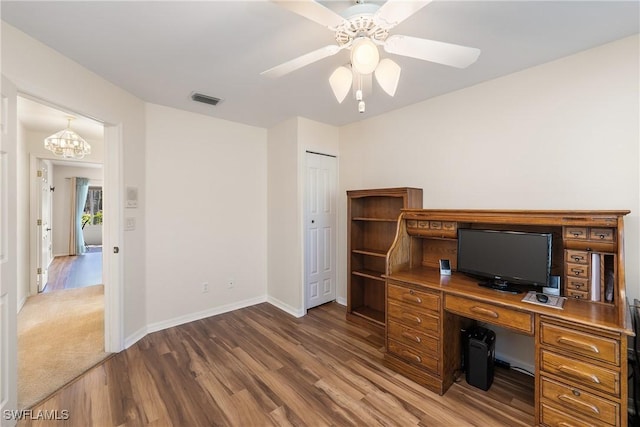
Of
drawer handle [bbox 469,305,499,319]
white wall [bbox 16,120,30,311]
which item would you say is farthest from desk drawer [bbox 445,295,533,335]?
white wall [bbox 16,120,30,311]

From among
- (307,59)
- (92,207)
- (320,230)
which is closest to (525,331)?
(307,59)

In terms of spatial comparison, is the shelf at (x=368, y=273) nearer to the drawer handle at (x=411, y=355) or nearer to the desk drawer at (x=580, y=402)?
the drawer handle at (x=411, y=355)

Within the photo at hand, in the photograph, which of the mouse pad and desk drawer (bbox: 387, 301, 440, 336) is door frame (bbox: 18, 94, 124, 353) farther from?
the mouse pad

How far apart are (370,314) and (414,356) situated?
1062 mm

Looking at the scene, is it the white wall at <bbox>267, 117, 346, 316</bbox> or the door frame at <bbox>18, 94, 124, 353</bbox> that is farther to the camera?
the white wall at <bbox>267, 117, 346, 316</bbox>

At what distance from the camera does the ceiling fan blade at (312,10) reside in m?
1.08

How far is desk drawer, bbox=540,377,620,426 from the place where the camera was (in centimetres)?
140

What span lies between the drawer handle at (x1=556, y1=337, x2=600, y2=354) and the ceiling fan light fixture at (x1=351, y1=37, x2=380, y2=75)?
186 centimetres

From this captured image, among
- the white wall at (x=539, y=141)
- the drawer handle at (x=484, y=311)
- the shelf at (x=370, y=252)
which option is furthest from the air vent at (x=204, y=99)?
the drawer handle at (x=484, y=311)

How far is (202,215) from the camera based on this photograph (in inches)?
131

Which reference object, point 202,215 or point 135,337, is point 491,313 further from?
point 135,337

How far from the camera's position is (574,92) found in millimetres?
2002

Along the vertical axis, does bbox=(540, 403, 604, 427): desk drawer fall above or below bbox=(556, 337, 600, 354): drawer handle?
below

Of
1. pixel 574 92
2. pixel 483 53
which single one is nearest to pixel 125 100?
pixel 483 53
